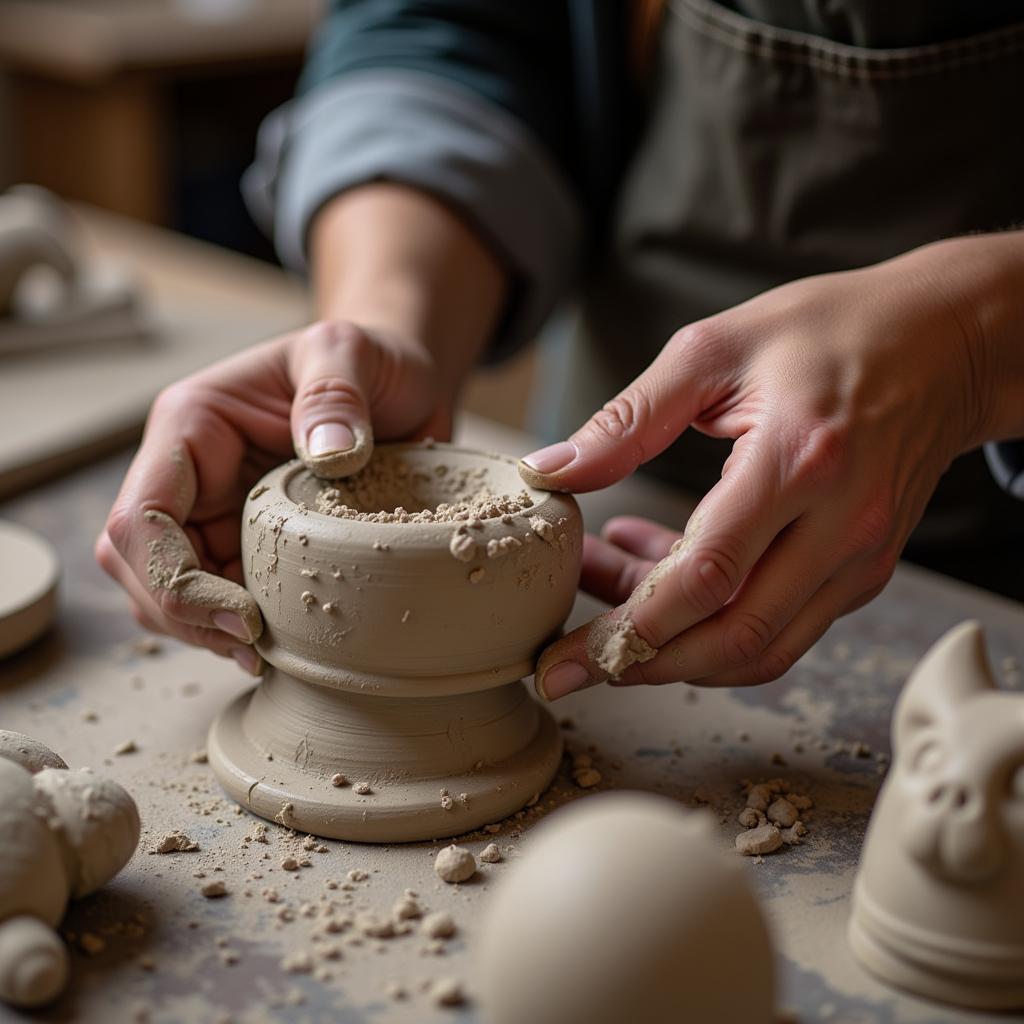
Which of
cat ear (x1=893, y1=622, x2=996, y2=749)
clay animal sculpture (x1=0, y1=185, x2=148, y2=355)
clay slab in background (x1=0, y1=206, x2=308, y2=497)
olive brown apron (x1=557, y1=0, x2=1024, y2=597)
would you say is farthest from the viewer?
clay animal sculpture (x1=0, y1=185, x2=148, y2=355)

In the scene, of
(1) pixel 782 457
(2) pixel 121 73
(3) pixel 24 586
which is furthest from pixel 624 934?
(2) pixel 121 73

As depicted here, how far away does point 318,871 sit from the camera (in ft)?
3.07

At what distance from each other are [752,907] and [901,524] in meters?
0.44

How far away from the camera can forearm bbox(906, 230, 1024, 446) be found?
1.06 meters

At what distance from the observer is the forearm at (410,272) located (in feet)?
4.52

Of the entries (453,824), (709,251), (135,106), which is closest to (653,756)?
(453,824)

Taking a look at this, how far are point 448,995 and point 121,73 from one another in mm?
3162

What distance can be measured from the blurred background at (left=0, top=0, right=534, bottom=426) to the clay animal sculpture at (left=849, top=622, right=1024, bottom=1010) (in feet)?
8.46

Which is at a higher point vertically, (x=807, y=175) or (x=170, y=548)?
(x=807, y=175)

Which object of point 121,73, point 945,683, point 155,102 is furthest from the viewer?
point 155,102

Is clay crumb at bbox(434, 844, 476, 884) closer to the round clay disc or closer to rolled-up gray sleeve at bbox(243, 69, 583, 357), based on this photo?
the round clay disc

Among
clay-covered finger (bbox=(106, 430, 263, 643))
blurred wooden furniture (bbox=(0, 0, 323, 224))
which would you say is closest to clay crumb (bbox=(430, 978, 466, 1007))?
clay-covered finger (bbox=(106, 430, 263, 643))

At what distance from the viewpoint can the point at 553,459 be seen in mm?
1001

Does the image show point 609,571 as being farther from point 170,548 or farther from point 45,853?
point 45,853
